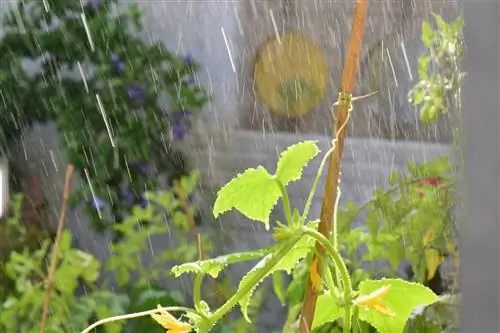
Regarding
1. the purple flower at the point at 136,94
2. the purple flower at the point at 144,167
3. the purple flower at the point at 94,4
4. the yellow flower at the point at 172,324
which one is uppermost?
the purple flower at the point at 94,4

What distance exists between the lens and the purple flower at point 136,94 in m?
1.18

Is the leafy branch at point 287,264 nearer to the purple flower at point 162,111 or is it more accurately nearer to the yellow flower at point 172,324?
the yellow flower at point 172,324

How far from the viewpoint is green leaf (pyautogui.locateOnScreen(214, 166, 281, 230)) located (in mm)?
396

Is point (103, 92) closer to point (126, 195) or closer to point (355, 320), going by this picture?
point (126, 195)

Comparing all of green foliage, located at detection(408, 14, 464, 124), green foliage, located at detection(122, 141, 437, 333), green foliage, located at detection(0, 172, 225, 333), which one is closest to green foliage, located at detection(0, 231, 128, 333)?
green foliage, located at detection(0, 172, 225, 333)

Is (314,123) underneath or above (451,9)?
underneath

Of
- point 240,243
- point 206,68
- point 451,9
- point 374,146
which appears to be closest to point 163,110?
point 206,68

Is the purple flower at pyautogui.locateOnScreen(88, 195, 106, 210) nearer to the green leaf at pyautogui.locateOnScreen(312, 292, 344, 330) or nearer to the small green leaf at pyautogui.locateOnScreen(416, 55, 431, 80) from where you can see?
the small green leaf at pyautogui.locateOnScreen(416, 55, 431, 80)

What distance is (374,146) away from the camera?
40.8 inches

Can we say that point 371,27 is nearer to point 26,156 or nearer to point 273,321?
point 273,321

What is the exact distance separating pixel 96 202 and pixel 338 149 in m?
0.85

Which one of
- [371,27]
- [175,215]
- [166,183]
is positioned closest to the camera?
[371,27]

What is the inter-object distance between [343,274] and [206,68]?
0.89 meters

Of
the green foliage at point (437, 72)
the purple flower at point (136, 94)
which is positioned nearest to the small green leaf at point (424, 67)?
the green foliage at point (437, 72)
